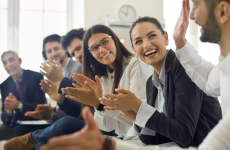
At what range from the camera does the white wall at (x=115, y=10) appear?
275cm

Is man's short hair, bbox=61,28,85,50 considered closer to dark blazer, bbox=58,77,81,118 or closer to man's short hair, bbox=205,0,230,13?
dark blazer, bbox=58,77,81,118

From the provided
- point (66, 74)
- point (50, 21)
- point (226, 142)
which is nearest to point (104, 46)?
point (66, 74)

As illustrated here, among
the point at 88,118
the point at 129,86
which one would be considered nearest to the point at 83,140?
the point at 88,118

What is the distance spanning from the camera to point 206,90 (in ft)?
2.41

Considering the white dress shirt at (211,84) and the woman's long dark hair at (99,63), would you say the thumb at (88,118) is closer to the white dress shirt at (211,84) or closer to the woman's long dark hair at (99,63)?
the white dress shirt at (211,84)

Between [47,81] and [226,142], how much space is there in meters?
1.47

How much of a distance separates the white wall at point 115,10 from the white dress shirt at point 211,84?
208 cm

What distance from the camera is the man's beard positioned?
0.56 metres

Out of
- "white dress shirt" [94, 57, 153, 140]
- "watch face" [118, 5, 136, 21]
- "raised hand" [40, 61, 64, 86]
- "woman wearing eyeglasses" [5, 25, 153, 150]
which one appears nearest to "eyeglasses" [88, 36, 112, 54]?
"woman wearing eyeglasses" [5, 25, 153, 150]

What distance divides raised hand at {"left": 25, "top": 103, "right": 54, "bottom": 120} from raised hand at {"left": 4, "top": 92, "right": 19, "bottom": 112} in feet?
0.44

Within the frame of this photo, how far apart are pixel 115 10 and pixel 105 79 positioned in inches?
67.0

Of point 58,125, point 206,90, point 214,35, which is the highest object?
point 214,35

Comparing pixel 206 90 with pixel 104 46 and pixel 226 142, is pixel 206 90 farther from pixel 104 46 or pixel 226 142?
pixel 104 46

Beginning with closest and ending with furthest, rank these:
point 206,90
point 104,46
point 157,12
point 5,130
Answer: point 206,90 → point 104,46 → point 5,130 → point 157,12
